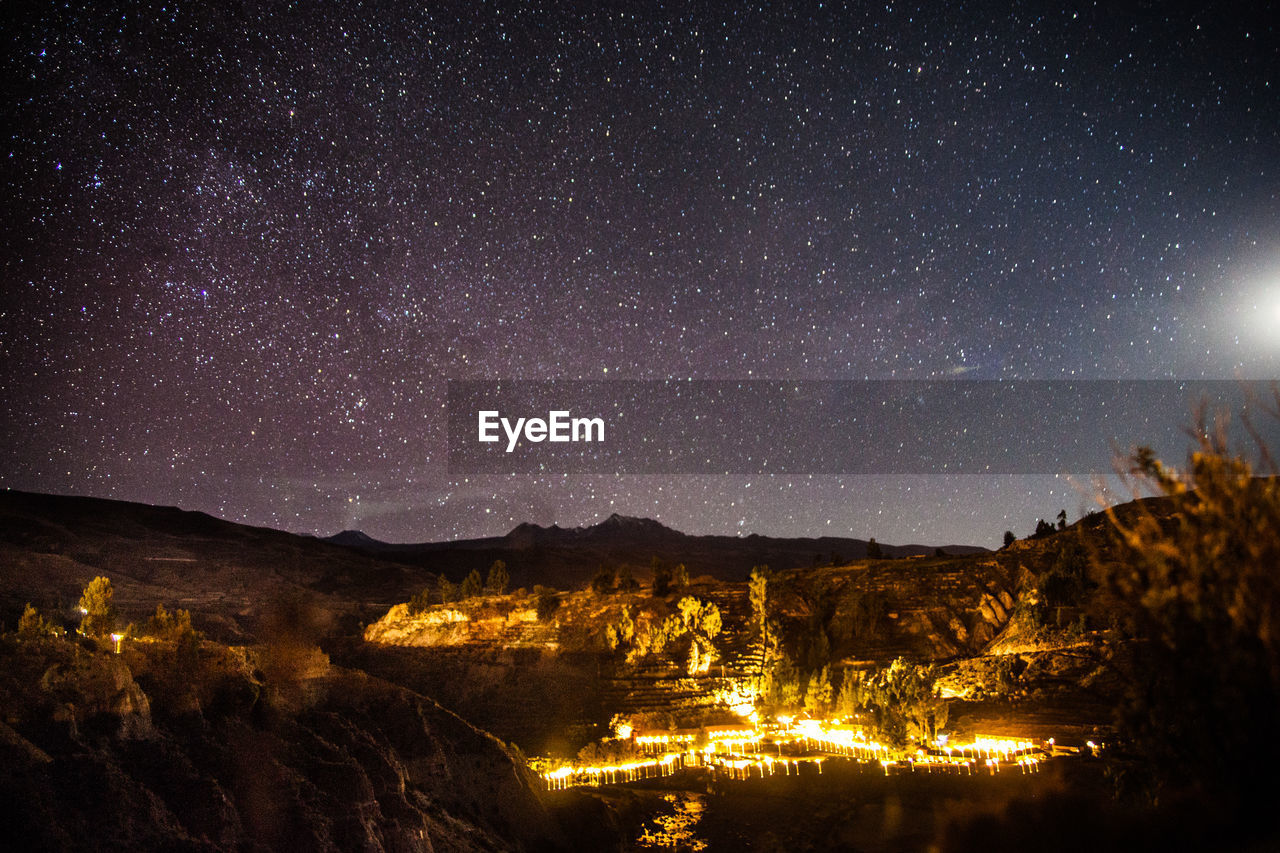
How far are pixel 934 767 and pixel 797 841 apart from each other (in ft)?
44.3

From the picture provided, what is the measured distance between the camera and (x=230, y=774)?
20.8 meters

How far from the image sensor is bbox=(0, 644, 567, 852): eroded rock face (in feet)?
56.6

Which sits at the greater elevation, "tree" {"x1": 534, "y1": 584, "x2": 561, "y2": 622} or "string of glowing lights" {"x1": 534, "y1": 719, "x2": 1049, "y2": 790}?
"tree" {"x1": 534, "y1": 584, "x2": 561, "y2": 622}

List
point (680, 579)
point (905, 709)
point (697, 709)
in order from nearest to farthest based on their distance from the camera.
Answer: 1. point (905, 709)
2. point (697, 709)
3. point (680, 579)

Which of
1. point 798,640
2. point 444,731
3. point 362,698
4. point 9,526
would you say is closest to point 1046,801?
point 444,731

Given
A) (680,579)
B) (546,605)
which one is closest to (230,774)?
(546,605)

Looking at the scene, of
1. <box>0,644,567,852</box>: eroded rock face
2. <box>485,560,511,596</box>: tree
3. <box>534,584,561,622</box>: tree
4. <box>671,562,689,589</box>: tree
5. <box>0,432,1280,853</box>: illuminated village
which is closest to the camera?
<box>0,432,1280,853</box>: illuminated village

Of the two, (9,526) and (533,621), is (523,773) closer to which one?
(533,621)

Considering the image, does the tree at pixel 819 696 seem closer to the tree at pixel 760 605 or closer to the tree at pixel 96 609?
the tree at pixel 760 605

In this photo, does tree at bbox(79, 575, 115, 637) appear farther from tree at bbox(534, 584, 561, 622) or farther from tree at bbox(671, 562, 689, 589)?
tree at bbox(671, 562, 689, 589)

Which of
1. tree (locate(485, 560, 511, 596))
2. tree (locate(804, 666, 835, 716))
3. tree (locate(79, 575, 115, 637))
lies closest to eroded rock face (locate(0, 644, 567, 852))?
tree (locate(79, 575, 115, 637))

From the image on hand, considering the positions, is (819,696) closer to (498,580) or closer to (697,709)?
(697,709)

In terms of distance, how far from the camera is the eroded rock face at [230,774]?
17.2 m

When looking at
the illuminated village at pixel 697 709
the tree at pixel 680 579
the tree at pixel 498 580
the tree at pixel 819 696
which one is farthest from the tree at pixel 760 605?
the tree at pixel 498 580
